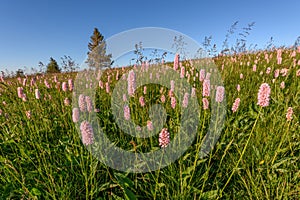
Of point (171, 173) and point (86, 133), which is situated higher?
point (86, 133)

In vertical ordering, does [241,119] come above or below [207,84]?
below

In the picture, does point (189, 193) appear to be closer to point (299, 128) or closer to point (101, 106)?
point (299, 128)

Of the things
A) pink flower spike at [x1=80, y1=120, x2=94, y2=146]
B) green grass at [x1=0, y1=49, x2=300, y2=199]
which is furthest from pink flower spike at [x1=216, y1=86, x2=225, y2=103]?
pink flower spike at [x1=80, y1=120, x2=94, y2=146]

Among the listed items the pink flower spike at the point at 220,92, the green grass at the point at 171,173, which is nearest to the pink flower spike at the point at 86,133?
the green grass at the point at 171,173

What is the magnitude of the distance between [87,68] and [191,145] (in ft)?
10.7

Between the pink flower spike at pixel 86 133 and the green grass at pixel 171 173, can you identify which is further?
the green grass at pixel 171 173

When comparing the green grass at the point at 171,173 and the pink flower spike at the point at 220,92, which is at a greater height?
the pink flower spike at the point at 220,92

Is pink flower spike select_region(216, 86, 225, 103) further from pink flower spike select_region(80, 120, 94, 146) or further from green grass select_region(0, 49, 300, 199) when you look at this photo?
pink flower spike select_region(80, 120, 94, 146)

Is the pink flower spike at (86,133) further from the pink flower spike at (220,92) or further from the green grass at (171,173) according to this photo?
the pink flower spike at (220,92)

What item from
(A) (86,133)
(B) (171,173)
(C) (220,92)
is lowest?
(B) (171,173)

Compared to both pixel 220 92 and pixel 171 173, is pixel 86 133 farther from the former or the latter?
pixel 220 92

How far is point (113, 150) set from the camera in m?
1.50

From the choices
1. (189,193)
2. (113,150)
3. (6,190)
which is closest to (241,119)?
(189,193)

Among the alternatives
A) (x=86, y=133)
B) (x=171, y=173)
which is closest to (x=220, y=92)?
(x=171, y=173)
